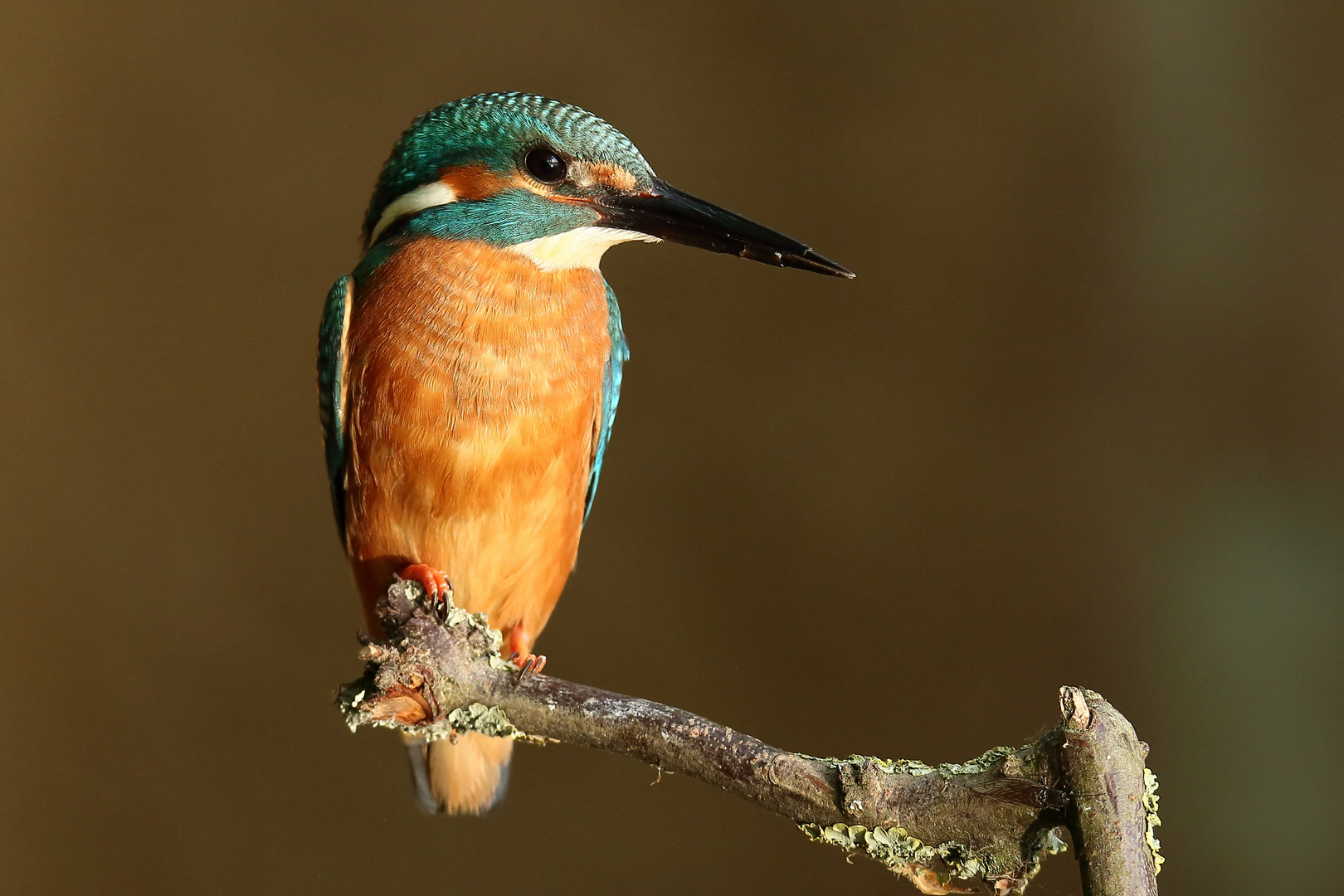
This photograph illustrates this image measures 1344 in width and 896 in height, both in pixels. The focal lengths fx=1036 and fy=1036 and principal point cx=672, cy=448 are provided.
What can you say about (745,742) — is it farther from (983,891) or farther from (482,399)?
(482,399)

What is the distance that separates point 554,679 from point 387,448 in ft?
1.10

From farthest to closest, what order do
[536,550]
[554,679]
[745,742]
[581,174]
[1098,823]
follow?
[536,550]
[581,174]
[554,679]
[745,742]
[1098,823]

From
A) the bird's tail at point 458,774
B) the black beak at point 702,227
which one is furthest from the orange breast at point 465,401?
the bird's tail at point 458,774

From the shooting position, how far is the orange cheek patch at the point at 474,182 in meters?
1.03

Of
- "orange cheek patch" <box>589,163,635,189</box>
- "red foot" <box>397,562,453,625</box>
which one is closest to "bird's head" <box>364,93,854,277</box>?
"orange cheek patch" <box>589,163,635,189</box>

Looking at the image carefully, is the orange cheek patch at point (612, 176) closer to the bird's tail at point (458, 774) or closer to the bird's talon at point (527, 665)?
the bird's talon at point (527, 665)

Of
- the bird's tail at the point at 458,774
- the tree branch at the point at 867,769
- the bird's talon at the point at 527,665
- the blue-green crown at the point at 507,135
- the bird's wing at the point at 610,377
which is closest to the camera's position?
the tree branch at the point at 867,769

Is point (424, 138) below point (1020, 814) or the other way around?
the other way around

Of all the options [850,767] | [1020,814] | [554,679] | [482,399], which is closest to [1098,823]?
[1020,814]

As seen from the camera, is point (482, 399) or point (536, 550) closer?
point (482, 399)

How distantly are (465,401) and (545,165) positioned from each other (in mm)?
245

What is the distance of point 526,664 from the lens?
3.65 ft

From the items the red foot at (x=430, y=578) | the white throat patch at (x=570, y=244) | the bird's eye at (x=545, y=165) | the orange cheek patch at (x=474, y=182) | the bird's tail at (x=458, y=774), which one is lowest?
the bird's tail at (x=458, y=774)

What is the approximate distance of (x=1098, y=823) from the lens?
61 centimetres
